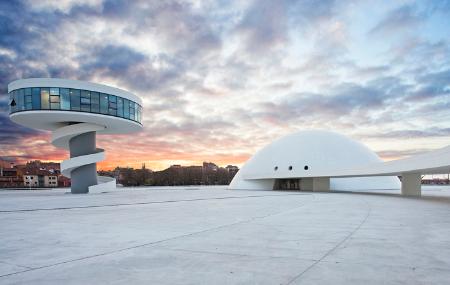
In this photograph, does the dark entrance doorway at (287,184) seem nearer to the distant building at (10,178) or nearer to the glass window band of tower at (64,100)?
the glass window band of tower at (64,100)

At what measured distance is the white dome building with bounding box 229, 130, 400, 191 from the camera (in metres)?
48.6

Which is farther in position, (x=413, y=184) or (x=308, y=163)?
(x=308, y=163)

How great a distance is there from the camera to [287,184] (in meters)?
54.9

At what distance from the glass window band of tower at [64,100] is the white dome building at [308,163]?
24.1 m

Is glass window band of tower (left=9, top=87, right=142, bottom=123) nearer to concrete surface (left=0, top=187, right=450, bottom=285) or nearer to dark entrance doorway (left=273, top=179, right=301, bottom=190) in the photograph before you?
dark entrance doorway (left=273, top=179, right=301, bottom=190)

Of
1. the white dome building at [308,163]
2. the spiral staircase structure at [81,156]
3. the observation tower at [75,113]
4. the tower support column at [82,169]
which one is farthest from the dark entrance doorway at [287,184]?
the tower support column at [82,169]

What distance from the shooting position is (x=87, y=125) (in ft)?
144

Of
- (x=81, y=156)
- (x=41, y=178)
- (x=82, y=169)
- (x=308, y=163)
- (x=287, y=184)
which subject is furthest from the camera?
(x=41, y=178)

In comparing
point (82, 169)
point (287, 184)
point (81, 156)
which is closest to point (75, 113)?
point (81, 156)

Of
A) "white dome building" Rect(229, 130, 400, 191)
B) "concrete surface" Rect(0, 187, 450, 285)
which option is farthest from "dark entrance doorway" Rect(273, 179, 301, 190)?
"concrete surface" Rect(0, 187, 450, 285)

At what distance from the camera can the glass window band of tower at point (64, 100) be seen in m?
39.9

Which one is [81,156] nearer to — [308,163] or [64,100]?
[64,100]

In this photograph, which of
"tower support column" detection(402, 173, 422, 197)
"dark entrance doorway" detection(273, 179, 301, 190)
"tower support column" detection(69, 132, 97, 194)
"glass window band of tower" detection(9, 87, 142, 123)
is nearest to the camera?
"tower support column" detection(402, 173, 422, 197)

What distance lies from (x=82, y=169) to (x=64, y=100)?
9.23 m
